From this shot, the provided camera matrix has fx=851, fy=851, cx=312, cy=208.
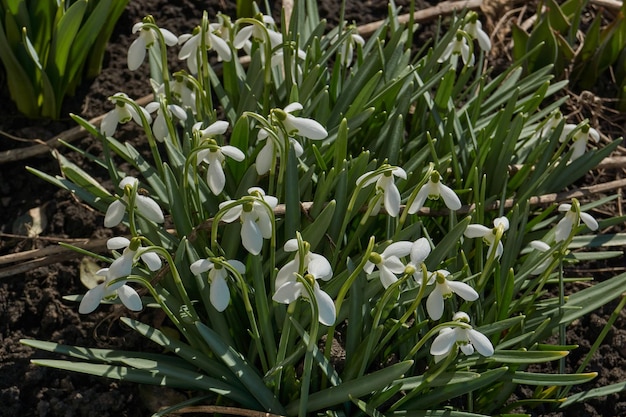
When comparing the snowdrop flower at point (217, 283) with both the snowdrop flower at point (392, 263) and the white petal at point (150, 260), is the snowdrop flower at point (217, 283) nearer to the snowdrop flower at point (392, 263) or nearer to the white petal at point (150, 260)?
the white petal at point (150, 260)

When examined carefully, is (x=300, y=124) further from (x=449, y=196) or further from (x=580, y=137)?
(x=580, y=137)

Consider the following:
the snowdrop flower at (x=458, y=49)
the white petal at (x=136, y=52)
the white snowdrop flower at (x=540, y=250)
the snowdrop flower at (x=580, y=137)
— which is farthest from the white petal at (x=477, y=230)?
the white petal at (x=136, y=52)

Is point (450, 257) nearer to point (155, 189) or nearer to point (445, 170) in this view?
point (445, 170)

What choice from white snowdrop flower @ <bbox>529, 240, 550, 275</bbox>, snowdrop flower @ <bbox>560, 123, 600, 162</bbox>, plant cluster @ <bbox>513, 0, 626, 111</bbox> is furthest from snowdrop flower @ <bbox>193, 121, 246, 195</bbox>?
plant cluster @ <bbox>513, 0, 626, 111</bbox>

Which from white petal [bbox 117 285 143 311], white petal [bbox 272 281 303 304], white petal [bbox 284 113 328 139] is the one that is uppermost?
white petal [bbox 284 113 328 139]

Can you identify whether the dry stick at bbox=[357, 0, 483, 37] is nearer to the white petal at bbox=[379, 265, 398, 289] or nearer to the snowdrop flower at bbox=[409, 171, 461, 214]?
the snowdrop flower at bbox=[409, 171, 461, 214]

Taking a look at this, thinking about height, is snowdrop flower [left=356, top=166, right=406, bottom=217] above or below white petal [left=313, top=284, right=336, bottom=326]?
above

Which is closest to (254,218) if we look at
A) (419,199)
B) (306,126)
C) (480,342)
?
(306,126)
